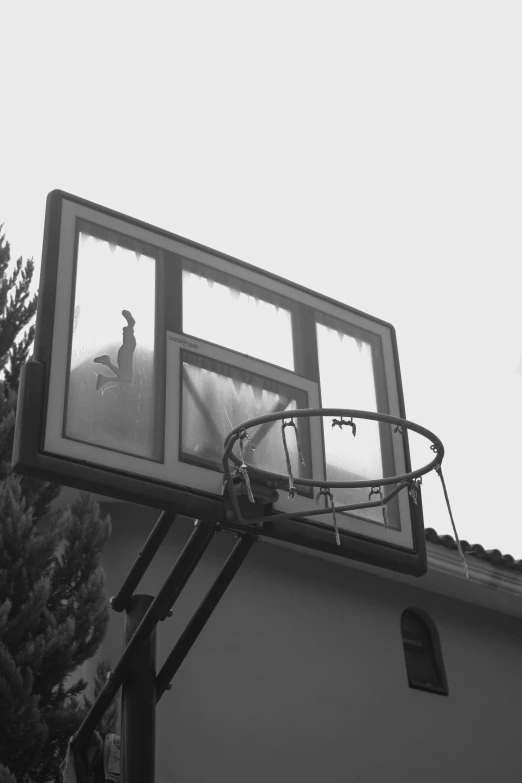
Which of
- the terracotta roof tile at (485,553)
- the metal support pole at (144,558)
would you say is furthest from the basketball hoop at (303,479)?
the terracotta roof tile at (485,553)

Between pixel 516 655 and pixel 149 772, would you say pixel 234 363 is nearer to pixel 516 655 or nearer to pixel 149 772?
pixel 149 772

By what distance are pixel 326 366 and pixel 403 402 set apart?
541mm

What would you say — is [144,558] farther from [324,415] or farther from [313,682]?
[313,682]

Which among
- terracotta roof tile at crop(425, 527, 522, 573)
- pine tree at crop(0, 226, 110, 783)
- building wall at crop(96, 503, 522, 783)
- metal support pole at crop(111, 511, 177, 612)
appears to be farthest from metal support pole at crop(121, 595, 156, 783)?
terracotta roof tile at crop(425, 527, 522, 573)

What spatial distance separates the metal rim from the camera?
4.60 m

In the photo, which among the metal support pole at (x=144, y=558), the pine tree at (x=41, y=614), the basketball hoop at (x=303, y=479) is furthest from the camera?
the pine tree at (x=41, y=614)

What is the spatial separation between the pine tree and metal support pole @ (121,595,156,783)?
0.81 meters

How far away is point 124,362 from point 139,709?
1.67 m

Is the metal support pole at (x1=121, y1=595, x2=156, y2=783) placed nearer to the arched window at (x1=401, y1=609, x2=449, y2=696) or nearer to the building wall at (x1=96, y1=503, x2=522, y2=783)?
the building wall at (x1=96, y1=503, x2=522, y2=783)

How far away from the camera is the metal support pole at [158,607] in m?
4.79

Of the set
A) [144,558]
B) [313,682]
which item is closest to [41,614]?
[144,558]

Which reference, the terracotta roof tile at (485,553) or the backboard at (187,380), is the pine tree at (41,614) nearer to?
the backboard at (187,380)

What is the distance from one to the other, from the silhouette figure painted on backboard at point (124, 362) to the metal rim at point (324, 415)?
0.56 m

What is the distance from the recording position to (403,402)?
229 inches
